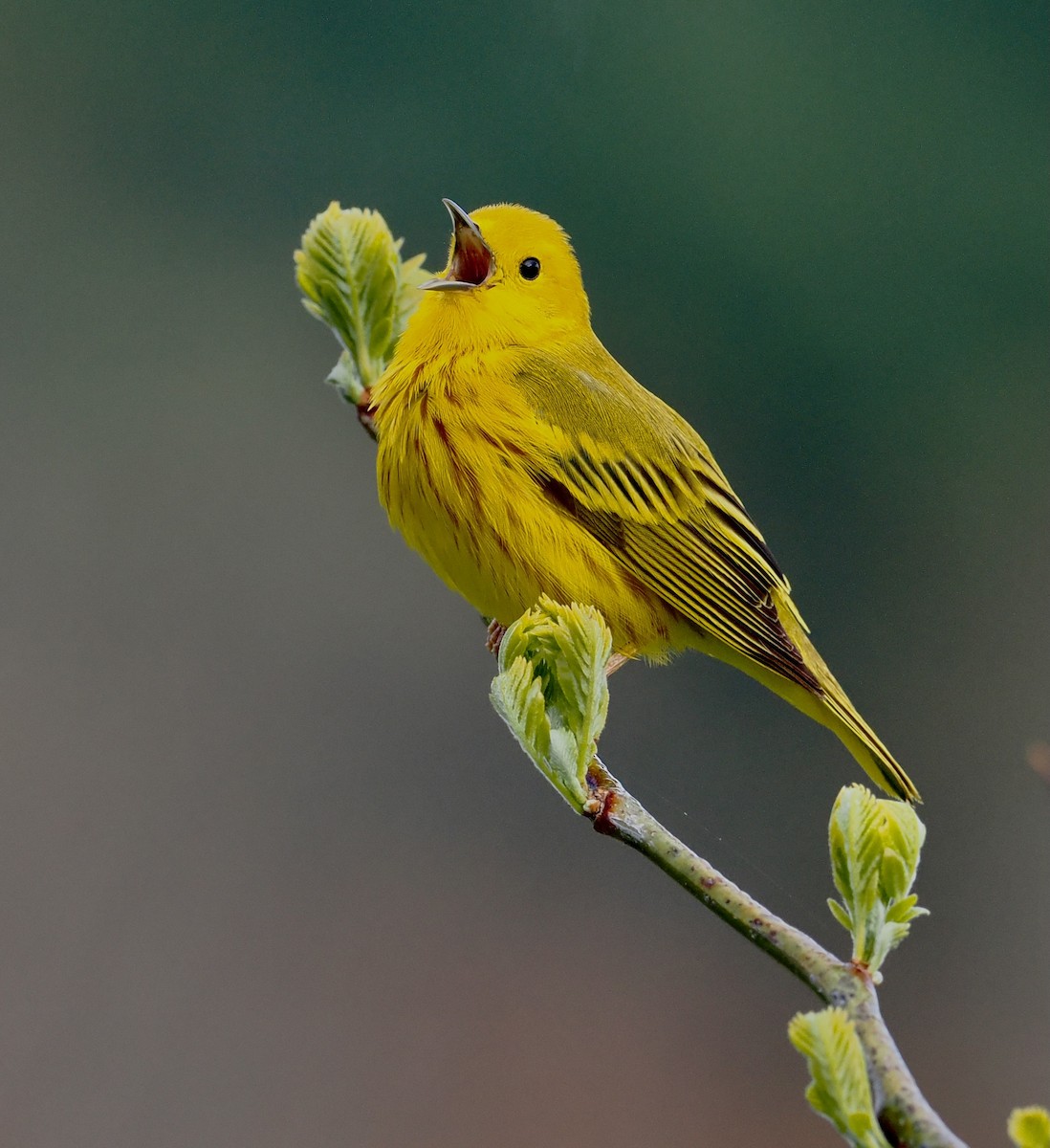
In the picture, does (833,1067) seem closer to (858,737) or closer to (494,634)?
(858,737)

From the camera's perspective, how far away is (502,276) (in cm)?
105

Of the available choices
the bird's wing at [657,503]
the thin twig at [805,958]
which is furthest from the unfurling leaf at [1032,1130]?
the bird's wing at [657,503]

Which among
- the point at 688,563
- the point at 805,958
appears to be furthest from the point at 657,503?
the point at 805,958

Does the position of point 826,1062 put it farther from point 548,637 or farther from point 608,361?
point 608,361

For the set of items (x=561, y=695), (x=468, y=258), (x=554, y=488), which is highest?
(x=468, y=258)

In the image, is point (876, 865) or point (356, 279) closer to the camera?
point (876, 865)

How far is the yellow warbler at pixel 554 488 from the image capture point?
0.94 m

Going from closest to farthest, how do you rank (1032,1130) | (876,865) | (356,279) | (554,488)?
(1032,1130)
(876,865)
(356,279)
(554,488)

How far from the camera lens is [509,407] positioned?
3.32ft

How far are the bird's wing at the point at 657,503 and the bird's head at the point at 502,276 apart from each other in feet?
0.14

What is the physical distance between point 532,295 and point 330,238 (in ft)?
1.26

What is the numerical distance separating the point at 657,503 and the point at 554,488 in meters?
0.10

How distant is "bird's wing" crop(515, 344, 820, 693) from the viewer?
3.22 ft

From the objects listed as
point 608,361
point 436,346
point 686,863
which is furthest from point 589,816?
point 608,361
